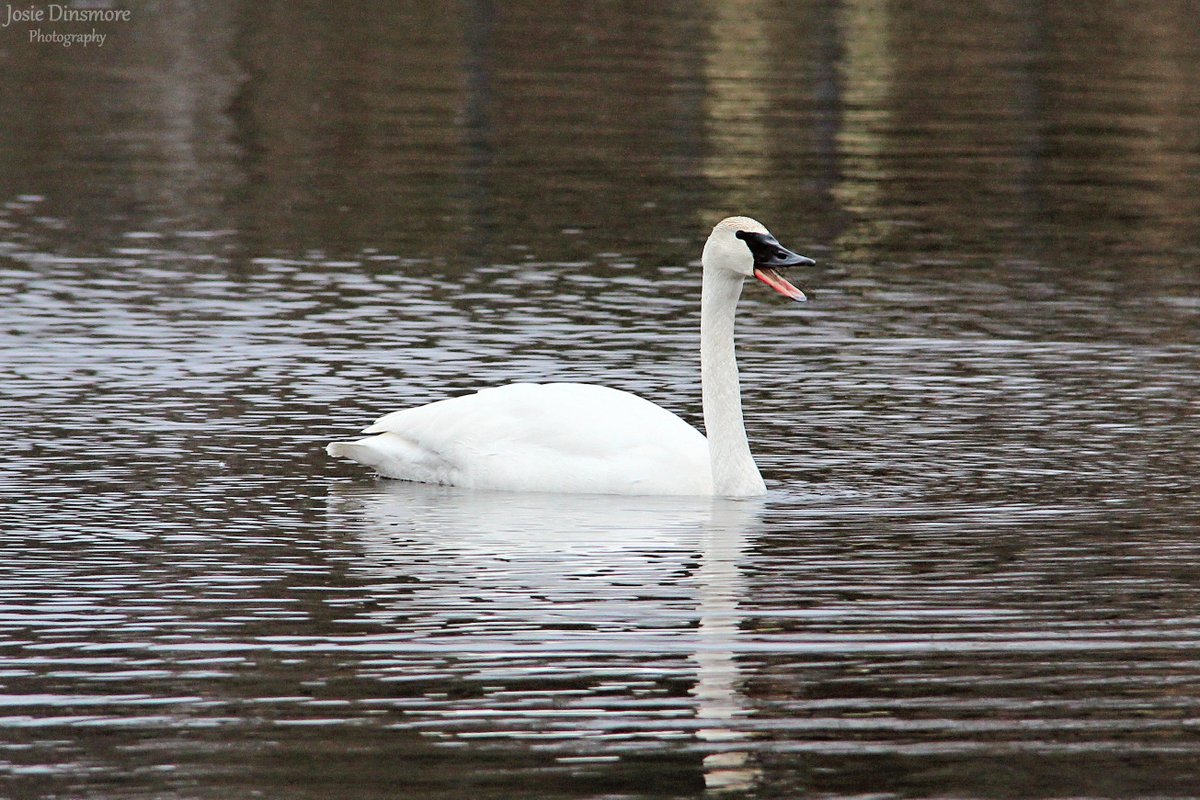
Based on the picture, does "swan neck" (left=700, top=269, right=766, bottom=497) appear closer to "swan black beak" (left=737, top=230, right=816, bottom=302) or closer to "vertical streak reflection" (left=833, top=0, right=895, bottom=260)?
"swan black beak" (left=737, top=230, right=816, bottom=302)

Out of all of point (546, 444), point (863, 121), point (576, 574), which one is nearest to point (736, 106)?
point (863, 121)

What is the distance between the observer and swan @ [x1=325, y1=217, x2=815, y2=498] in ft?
39.0

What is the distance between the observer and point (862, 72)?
117ft

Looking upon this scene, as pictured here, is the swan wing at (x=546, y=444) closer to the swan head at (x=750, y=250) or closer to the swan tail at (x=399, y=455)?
the swan tail at (x=399, y=455)

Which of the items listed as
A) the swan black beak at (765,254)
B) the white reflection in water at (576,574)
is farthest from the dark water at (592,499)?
the swan black beak at (765,254)

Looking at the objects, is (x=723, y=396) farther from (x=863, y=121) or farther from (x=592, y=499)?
(x=863, y=121)

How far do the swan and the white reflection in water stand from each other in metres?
0.10

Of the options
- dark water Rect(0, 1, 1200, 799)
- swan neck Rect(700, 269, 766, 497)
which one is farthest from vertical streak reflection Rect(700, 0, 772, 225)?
swan neck Rect(700, 269, 766, 497)

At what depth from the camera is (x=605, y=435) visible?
11.9 meters

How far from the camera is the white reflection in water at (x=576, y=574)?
860 cm

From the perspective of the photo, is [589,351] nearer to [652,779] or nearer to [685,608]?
[685,608]

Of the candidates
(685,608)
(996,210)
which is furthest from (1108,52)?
(685,608)

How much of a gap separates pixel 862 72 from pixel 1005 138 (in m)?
7.67

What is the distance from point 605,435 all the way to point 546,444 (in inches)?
12.8
